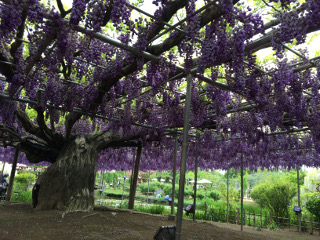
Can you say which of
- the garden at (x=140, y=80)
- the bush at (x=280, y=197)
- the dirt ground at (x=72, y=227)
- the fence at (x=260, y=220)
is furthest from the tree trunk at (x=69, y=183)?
the bush at (x=280, y=197)

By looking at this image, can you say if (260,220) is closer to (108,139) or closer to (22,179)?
(108,139)

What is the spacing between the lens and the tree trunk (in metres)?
6.40

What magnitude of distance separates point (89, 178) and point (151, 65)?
4117mm

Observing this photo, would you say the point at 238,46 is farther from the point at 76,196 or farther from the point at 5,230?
the point at 76,196

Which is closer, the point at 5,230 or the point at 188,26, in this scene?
the point at 188,26

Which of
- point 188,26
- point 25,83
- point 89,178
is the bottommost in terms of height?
point 89,178

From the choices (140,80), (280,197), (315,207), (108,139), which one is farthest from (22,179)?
(315,207)

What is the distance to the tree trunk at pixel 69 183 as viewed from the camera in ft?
21.0

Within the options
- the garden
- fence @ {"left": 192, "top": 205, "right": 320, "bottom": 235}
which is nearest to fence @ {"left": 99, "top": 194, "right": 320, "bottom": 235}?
fence @ {"left": 192, "top": 205, "right": 320, "bottom": 235}

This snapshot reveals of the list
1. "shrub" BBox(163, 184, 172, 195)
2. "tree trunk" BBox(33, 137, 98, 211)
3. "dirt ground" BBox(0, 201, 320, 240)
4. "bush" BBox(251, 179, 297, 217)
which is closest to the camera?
"dirt ground" BBox(0, 201, 320, 240)

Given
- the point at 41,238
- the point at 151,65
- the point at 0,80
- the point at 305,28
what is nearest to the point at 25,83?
the point at 0,80

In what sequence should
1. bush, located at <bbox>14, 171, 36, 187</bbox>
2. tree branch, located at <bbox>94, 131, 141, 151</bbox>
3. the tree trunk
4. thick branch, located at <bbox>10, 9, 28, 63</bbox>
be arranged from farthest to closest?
bush, located at <bbox>14, 171, 36, 187</bbox> → tree branch, located at <bbox>94, 131, 141, 151</bbox> → the tree trunk → thick branch, located at <bbox>10, 9, 28, 63</bbox>

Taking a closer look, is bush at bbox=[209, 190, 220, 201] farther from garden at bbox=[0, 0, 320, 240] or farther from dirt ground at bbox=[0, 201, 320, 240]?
dirt ground at bbox=[0, 201, 320, 240]

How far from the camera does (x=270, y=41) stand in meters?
3.30
